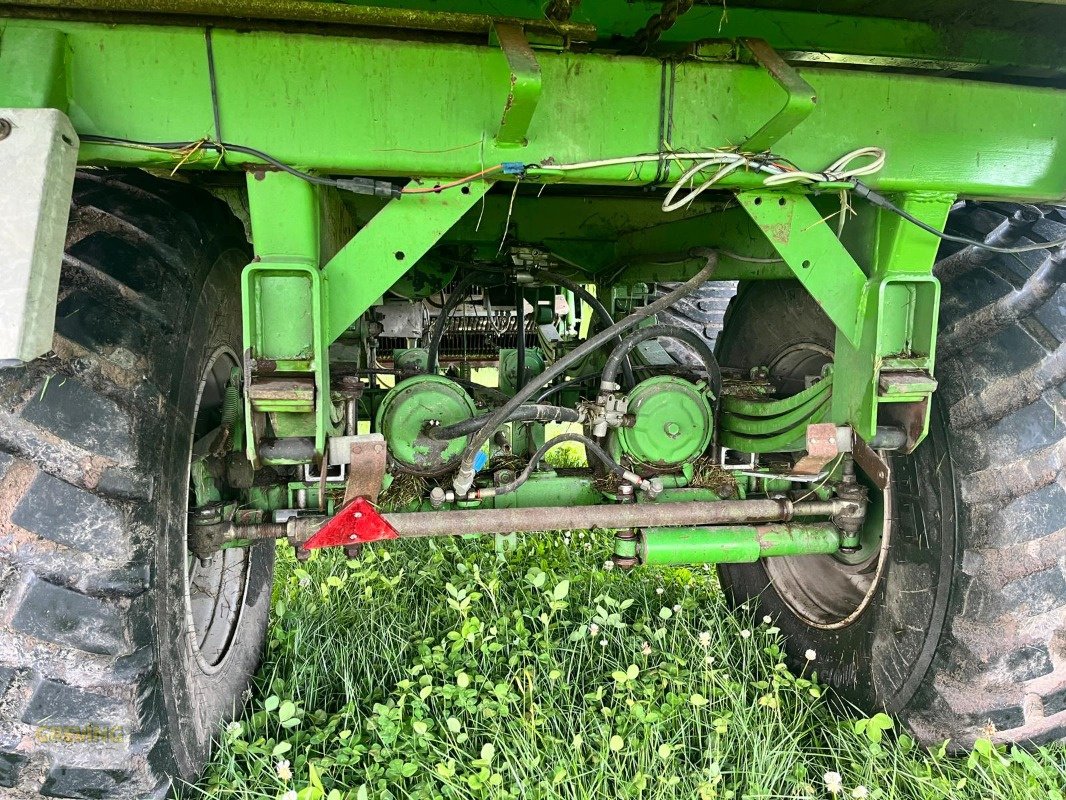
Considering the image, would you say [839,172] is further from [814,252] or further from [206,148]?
[206,148]

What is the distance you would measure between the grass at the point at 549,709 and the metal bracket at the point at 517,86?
142 centimetres

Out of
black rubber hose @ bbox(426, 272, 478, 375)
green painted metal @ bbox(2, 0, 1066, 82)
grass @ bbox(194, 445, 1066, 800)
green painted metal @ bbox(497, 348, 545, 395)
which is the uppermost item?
green painted metal @ bbox(2, 0, 1066, 82)

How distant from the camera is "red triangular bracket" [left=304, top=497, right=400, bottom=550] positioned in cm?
159

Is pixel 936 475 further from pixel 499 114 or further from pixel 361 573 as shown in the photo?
pixel 361 573

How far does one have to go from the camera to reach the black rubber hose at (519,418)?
194 cm

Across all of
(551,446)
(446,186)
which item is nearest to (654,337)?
(551,446)

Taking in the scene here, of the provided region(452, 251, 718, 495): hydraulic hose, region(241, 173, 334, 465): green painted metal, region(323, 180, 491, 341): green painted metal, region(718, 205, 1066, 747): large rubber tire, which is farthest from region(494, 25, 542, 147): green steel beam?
region(718, 205, 1066, 747): large rubber tire

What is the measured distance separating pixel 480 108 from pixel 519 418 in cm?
91

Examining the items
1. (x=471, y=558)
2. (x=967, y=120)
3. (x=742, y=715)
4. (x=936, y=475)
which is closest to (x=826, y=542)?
(x=936, y=475)

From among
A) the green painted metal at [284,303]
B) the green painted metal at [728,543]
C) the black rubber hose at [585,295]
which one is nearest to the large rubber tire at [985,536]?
the green painted metal at [728,543]

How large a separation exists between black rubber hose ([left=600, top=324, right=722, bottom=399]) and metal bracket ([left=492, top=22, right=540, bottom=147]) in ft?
2.68

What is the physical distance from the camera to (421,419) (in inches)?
81.7

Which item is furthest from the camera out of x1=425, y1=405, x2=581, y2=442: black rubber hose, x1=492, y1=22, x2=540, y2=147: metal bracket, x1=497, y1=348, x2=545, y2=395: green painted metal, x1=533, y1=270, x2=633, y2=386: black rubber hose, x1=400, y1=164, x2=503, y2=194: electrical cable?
x1=497, y1=348, x2=545, y2=395: green painted metal

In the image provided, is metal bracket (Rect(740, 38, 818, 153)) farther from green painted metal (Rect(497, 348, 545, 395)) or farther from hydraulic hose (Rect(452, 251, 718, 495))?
green painted metal (Rect(497, 348, 545, 395))
